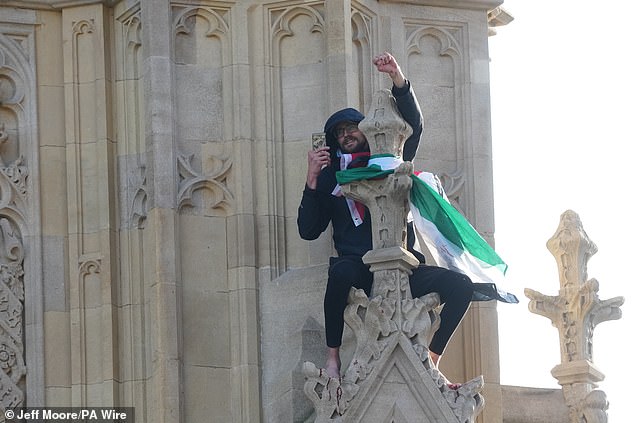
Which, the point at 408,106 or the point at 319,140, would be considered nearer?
the point at 408,106

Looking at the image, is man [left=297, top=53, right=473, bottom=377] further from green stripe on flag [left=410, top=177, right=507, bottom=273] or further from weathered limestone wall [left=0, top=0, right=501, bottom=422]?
weathered limestone wall [left=0, top=0, right=501, bottom=422]

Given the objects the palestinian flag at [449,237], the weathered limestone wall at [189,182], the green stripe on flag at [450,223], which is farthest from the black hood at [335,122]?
the weathered limestone wall at [189,182]

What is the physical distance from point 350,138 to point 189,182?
5.26 feet

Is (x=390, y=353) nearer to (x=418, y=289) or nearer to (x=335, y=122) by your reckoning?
(x=418, y=289)

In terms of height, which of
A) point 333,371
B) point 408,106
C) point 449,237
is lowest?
point 333,371

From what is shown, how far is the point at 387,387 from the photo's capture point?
78.9 ft

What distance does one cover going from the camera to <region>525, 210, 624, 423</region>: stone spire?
88.7 feet

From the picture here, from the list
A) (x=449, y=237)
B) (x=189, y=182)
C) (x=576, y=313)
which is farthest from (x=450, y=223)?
(x=576, y=313)

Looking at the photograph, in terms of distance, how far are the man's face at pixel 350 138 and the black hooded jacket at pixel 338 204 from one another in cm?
4

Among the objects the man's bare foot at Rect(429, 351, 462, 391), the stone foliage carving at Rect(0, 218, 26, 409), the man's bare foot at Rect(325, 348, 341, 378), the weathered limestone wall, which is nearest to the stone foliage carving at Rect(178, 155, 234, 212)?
the weathered limestone wall

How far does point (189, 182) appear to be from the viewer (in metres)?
25.9

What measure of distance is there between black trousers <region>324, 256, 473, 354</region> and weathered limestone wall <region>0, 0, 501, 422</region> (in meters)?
1.04

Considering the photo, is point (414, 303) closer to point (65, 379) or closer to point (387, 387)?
point (387, 387)

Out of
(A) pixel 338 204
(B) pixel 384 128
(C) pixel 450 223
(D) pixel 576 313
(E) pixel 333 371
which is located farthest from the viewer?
(D) pixel 576 313
